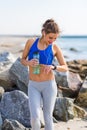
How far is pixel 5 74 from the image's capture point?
995cm

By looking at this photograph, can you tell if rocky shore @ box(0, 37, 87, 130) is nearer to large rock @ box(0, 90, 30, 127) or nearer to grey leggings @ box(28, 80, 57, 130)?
large rock @ box(0, 90, 30, 127)

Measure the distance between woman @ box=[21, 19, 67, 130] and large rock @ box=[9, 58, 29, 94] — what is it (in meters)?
3.59

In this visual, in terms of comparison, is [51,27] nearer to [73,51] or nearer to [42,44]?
[42,44]

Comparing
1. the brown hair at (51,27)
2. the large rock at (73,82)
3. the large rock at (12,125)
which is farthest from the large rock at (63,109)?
the brown hair at (51,27)

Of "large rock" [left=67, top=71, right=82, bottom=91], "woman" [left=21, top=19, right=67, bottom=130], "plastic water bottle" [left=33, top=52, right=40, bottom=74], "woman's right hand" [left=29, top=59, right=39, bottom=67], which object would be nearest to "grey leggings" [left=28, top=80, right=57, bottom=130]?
"woman" [left=21, top=19, right=67, bottom=130]

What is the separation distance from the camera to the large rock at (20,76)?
9305 millimetres

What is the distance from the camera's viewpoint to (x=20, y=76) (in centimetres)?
941

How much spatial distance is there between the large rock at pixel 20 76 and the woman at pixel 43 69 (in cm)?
359

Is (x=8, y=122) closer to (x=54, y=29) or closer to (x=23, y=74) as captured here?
(x=54, y=29)

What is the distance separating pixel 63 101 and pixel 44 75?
8.37 feet

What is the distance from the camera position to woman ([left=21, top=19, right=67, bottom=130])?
18.1 feet

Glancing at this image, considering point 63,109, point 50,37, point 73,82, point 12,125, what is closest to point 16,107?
point 12,125

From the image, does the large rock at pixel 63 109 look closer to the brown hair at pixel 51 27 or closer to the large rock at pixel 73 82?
the large rock at pixel 73 82

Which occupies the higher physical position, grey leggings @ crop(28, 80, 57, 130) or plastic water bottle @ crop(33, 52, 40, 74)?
plastic water bottle @ crop(33, 52, 40, 74)
